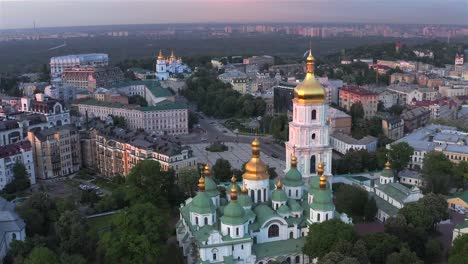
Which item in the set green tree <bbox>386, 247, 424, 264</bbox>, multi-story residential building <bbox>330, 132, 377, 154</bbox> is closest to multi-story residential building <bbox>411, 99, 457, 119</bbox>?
multi-story residential building <bbox>330, 132, 377, 154</bbox>

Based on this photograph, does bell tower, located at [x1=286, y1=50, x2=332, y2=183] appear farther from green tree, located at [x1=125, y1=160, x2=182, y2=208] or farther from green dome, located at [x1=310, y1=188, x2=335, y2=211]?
green tree, located at [x1=125, y1=160, x2=182, y2=208]

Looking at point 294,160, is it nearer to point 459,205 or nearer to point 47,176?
point 459,205

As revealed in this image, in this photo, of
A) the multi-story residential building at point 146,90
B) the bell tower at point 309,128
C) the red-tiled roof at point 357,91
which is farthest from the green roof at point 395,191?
the multi-story residential building at point 146,90

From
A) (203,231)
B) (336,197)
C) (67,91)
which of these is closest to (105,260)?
(203,231)

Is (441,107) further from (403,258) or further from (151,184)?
(403,258)

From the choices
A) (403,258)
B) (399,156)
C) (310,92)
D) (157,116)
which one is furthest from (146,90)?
(403,258)
